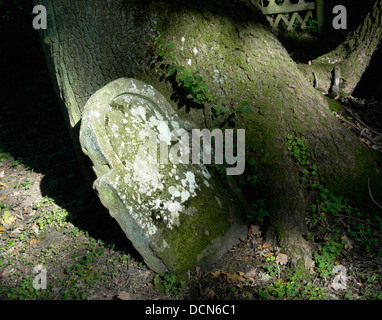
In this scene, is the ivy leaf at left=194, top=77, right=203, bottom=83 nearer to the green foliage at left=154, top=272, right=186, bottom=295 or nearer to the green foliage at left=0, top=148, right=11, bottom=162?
the green foliage at left=154, top=272, right=186, bottom=295

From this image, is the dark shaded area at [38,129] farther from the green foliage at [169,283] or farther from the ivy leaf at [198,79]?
the ivy leaf at [198,79]

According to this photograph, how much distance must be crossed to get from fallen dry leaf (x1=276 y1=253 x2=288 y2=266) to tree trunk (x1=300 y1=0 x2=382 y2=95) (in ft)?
7.71

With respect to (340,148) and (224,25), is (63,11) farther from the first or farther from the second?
(340,148)

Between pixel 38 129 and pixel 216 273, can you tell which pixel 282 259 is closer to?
pixel 216 273

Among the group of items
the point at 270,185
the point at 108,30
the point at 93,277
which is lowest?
the point at 93,277

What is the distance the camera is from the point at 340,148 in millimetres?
3434

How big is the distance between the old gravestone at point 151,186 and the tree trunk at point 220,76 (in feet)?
1.08

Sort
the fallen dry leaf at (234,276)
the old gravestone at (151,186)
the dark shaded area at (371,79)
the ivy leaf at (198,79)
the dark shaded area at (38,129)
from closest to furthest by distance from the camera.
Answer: the old gravestone at (151,186), the fallen dry leaf at (234,276), the ivy leaf at (198,79), the dark shaded area at (38,129), the dark shaded area at (371,79)

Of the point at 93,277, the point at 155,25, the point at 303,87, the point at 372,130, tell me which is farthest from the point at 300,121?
the point at 93,277

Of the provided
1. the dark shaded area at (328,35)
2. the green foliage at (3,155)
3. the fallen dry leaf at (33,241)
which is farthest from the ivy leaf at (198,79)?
the dark shaded area at (328,35)

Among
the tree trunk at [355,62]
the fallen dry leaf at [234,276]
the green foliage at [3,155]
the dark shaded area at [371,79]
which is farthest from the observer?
the green foliage at [3,155]

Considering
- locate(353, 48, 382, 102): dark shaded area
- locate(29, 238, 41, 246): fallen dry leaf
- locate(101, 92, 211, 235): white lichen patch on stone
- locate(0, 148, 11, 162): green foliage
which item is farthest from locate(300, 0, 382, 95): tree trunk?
locate(0, 148, 11, 162): green foliage

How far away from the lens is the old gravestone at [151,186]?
2.83 m

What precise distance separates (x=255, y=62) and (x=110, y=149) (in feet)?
5.55
